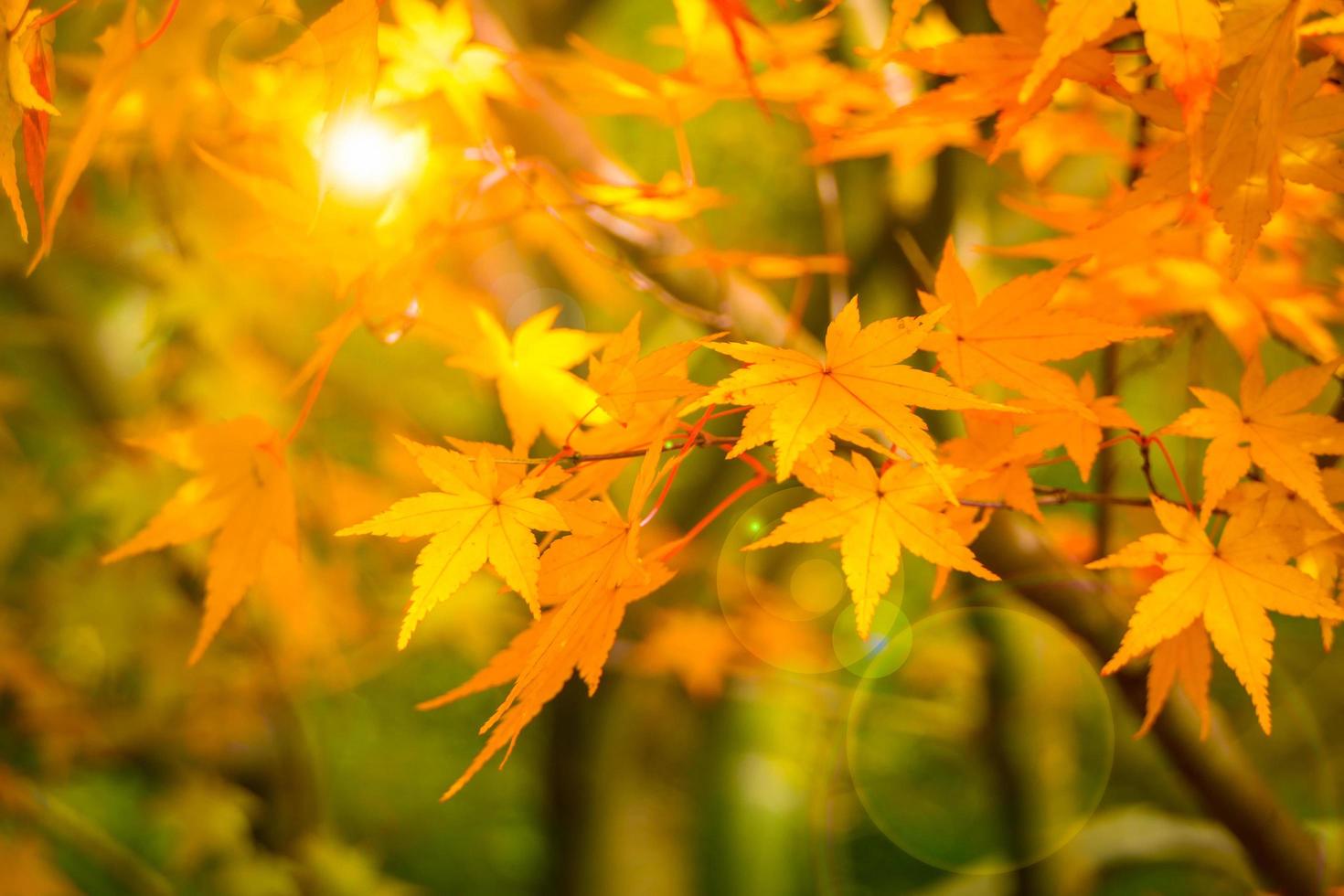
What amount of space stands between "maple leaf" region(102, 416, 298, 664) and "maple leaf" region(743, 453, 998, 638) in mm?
334

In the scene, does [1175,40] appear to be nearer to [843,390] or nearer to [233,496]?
[843,390]

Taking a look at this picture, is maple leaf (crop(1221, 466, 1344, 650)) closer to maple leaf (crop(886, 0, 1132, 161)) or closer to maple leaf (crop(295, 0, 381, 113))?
maple leaf (crop(886, 0, 1132, 161))

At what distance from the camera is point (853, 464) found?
458 millimetres

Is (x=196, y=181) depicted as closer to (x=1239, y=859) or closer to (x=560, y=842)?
(x=560, y=842)

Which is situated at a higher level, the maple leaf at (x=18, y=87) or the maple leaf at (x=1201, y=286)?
the maple leaf at (x=18, y=87)

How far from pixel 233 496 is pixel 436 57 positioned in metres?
0.38

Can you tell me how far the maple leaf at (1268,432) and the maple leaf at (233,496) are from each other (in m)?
0.55

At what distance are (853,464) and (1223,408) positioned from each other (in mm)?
202

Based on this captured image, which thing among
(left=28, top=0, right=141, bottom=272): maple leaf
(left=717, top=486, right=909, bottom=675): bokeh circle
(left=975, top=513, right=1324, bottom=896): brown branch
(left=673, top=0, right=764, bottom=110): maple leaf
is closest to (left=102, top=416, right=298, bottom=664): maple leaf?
(left=28, top=0, right=141, bottom=272): maple leaf

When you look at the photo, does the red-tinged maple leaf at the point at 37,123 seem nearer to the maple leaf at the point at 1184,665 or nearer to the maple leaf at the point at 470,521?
the maple leaf at the point at 470,521

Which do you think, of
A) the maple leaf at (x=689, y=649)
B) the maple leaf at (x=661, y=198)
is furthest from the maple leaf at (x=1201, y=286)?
the maple leaf at (x=689, y=649)

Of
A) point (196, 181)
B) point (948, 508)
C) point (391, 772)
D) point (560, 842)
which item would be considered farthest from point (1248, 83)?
point (391, 772)

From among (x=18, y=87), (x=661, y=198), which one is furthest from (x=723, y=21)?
(x=18, y=87)

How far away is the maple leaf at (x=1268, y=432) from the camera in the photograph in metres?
0.45
